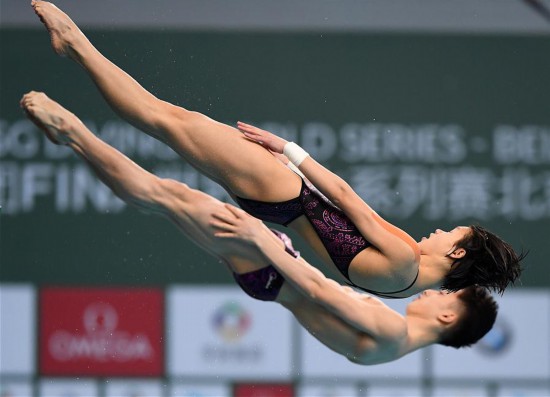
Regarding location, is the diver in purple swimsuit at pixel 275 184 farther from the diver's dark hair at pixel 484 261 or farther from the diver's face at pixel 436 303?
the diver's face at pixel 436 303

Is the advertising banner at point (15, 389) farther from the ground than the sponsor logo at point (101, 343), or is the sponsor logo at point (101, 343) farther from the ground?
the sponsor logo at point (101, 343)

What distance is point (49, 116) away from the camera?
5000mm

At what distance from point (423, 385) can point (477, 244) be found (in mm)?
2779

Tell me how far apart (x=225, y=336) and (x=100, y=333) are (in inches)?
31.1

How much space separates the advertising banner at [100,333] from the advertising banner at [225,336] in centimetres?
11

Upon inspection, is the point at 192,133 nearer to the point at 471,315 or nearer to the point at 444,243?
the point at 444,243

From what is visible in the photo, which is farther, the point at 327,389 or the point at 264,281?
the point at 327,389

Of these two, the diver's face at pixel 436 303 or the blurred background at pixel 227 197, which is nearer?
the diver's face at pixel 436 303

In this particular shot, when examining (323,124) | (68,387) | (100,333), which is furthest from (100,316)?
(323,124)

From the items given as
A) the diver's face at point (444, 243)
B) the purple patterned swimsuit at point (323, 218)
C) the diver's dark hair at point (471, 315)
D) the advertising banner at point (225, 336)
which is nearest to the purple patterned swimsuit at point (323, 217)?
the purple patterned swimsuit at point (323, 218)

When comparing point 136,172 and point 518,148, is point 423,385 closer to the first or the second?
point 518,148

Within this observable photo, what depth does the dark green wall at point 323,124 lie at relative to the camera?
7.78m

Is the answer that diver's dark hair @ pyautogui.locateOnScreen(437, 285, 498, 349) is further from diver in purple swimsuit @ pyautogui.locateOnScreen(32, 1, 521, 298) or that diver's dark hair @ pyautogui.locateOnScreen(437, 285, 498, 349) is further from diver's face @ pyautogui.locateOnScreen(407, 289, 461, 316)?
diver in purple swimsuit @ pyautogui.locateOnScreen(32, 1, 521, 298)

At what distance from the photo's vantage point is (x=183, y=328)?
306 inches
